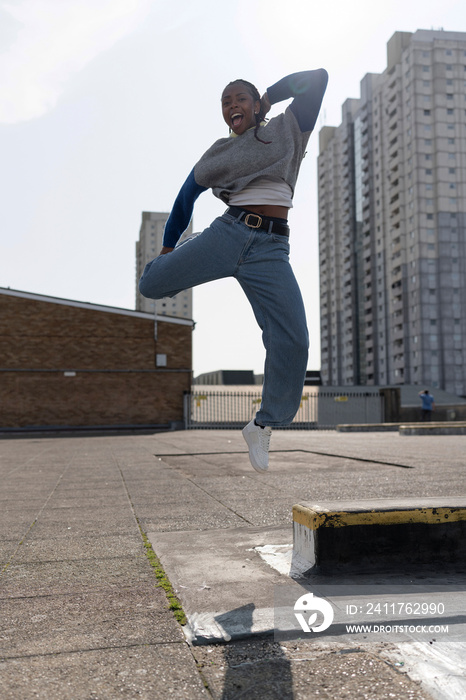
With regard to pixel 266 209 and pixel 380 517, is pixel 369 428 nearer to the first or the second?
pixel 380 517

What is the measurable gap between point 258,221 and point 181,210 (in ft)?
1.49

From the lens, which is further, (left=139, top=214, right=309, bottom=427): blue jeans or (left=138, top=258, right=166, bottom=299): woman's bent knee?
(left=138, top=258, right=166, bottom=299): woman's bent knee

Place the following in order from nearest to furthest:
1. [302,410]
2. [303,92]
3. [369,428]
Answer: [303,92] < [369,428] < [302,410]

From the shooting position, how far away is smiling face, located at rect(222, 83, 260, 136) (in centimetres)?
288

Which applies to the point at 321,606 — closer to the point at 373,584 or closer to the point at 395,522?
the point at 373,584

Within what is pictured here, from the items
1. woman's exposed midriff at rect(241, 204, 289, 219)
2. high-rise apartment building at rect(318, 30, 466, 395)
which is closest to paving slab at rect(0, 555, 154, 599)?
woman's exposed midriff at rect(241, 204, 289, 219)

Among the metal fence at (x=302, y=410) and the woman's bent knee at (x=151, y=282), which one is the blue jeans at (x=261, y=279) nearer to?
the woman's bent knee at (x=151, y=282)

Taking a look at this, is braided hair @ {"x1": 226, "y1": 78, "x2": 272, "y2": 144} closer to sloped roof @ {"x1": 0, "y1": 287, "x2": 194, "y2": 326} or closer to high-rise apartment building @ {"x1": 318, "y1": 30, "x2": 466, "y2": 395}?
Result: sloped roof @ {"x1": 0, "y1": 287, "x2": 194, "y2": 326}

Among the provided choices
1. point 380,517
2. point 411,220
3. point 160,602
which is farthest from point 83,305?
point 411,220

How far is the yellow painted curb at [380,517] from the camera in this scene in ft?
8.50

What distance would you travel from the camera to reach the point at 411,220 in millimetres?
75000

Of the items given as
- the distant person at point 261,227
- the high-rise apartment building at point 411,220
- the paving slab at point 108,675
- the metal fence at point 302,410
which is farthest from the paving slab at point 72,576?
the high-rise apartment building at point 411,220

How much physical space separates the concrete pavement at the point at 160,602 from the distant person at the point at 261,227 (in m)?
0.86

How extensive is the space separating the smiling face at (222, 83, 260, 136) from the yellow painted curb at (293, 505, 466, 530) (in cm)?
183
